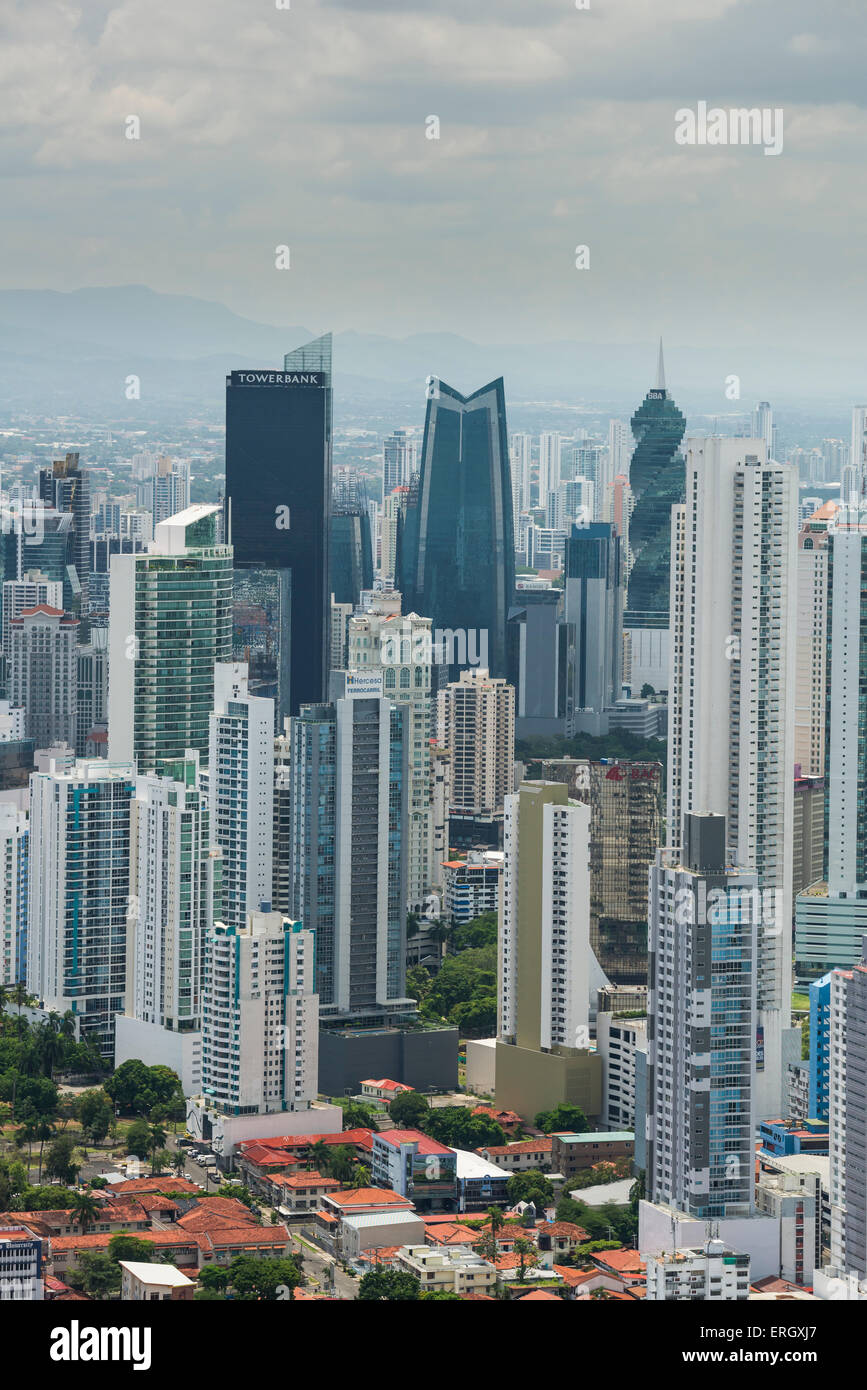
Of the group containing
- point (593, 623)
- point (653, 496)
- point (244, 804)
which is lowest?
point (244, 804)

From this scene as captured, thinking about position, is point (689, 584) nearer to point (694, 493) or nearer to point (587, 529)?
point (694, 493)

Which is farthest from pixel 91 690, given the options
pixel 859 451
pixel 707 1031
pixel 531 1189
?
pixel 707 1031

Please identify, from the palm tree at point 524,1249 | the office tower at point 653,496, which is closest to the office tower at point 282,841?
the palm tree at point 524,1249

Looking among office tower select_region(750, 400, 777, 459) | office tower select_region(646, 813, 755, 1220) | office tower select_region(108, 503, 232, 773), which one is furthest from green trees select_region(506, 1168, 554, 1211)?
office tower select_region(750, 400, 777, 459)

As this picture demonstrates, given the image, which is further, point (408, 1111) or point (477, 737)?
point (477, 737)

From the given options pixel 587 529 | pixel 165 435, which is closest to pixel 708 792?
pixel 165 435

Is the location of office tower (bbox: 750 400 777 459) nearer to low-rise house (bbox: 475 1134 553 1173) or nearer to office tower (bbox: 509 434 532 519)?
low-rise house (bbox: 475 1134 553 1173)

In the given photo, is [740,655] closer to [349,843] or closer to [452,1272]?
[349,843]
